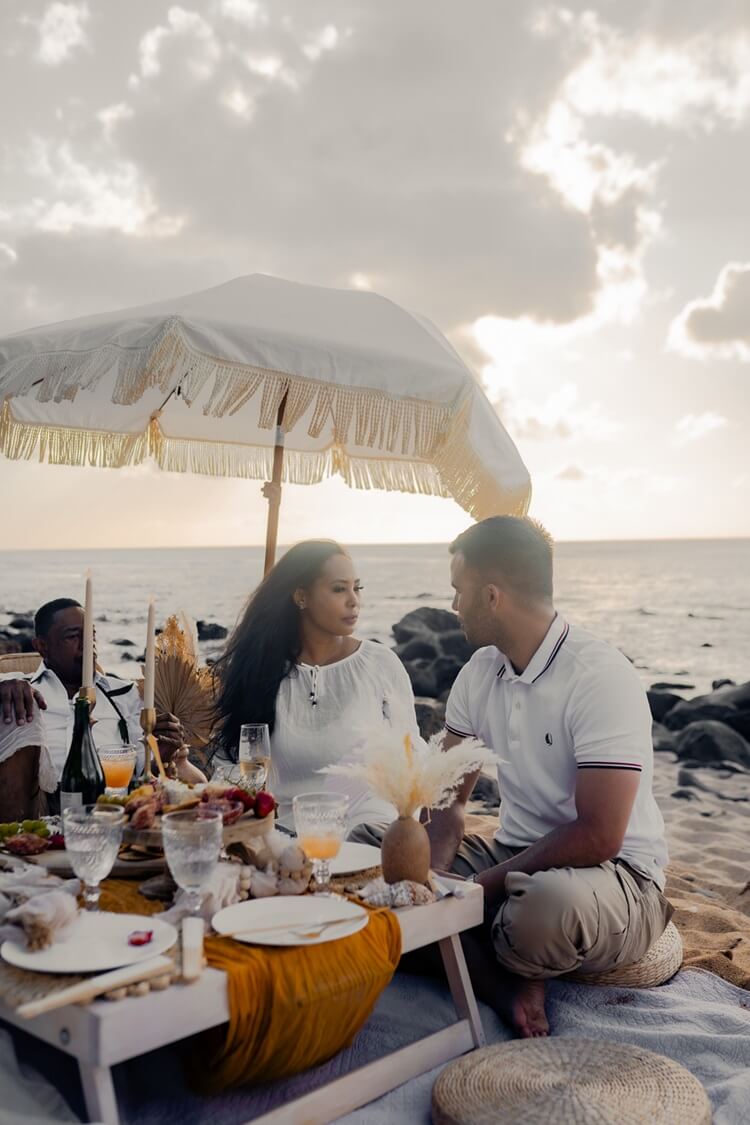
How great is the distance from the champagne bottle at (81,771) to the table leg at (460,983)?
1.19m

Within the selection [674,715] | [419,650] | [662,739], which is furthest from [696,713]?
[419,650]

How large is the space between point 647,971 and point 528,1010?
59 centimetres

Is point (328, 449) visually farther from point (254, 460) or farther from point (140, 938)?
point (140, 938)

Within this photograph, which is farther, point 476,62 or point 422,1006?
→ point 476,62

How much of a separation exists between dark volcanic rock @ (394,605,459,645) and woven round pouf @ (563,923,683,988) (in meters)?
17.4

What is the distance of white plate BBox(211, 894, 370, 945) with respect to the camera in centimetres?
230

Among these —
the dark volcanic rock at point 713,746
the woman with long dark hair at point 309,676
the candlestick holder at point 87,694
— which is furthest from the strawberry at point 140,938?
the dark volcanic rock at point 713,746

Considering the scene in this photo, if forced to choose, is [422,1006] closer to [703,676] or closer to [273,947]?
[273,947]

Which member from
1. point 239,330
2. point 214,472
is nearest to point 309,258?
point 214,472

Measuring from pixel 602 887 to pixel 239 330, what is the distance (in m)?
2.35

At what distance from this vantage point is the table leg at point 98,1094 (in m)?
2.00

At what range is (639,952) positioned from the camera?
3.43 meters

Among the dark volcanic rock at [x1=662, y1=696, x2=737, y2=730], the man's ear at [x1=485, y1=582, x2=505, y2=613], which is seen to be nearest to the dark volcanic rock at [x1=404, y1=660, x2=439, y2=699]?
the dark volcanic rock at [x1=662, y1=696, x2=737, y2=730]

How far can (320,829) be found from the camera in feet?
8.59
